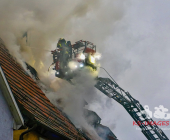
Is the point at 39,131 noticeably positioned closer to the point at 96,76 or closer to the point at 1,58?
the point at 1,58

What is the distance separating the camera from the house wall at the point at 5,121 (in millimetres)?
4758

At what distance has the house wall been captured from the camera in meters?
4.76

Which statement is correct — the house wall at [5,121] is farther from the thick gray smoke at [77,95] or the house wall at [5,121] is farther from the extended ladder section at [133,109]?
the extended ladder section at [133,109]

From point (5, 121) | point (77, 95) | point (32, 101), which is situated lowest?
point (5, 121)

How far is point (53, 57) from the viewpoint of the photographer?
70.9 ft

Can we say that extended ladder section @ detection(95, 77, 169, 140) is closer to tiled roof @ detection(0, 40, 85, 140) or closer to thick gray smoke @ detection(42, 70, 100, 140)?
thick gray smoke @ detection(42, 70, 100, 140)

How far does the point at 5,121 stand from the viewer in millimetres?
4844

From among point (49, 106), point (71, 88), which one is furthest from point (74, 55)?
point (49, 106)

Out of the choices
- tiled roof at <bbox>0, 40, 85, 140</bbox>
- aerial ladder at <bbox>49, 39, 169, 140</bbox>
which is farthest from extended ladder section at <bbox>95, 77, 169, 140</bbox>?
tiled roof at <bbox>0, 40, 85, 140</bbox>

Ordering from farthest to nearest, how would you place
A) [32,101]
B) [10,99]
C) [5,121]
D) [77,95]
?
[77,95], [32,101], [10,99], [5,121]

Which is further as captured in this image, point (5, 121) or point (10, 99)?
point (10, 99)

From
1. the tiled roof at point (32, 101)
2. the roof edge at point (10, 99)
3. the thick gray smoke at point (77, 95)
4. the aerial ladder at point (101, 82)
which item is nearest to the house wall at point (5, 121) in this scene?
the roof edge at point (10, 99)

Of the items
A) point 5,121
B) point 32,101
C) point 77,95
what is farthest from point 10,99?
point 77,95

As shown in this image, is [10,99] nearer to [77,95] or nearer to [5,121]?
[5,121]
